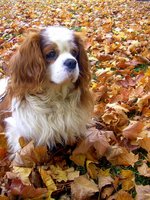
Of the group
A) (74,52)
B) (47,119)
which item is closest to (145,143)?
(47,119)

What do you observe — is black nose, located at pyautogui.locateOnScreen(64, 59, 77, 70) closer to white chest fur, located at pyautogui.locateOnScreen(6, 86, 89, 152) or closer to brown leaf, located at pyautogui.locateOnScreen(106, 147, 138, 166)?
white chest fur, located at pyautogui.locateOnScreen(6, 86, 89, 152)

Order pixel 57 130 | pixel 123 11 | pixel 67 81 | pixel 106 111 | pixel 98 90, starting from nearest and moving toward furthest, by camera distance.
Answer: pixel 67 81 < pixel 57 130 < pixel 106 111 < pixel 98 90 < pixel 123 11

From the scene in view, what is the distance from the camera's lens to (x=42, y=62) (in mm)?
2990

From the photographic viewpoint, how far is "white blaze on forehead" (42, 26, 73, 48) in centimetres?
301

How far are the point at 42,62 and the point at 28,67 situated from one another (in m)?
0.15

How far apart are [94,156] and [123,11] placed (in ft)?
24.8

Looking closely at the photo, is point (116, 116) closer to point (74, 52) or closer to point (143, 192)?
point (74, 52)

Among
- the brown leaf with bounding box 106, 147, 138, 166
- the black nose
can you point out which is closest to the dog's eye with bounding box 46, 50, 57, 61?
the black nose

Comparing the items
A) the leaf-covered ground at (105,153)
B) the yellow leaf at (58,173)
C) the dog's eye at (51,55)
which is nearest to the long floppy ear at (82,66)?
the dog's eye at (51,55)

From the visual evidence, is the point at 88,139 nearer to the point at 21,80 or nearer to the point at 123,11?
the point at 21,80

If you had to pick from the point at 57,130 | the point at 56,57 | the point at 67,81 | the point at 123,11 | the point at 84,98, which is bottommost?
the point at 123,11

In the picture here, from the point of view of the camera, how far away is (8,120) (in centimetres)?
328

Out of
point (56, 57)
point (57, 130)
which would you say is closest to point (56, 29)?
point (56, 57)

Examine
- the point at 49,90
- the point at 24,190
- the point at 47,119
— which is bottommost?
the point at 24,190
